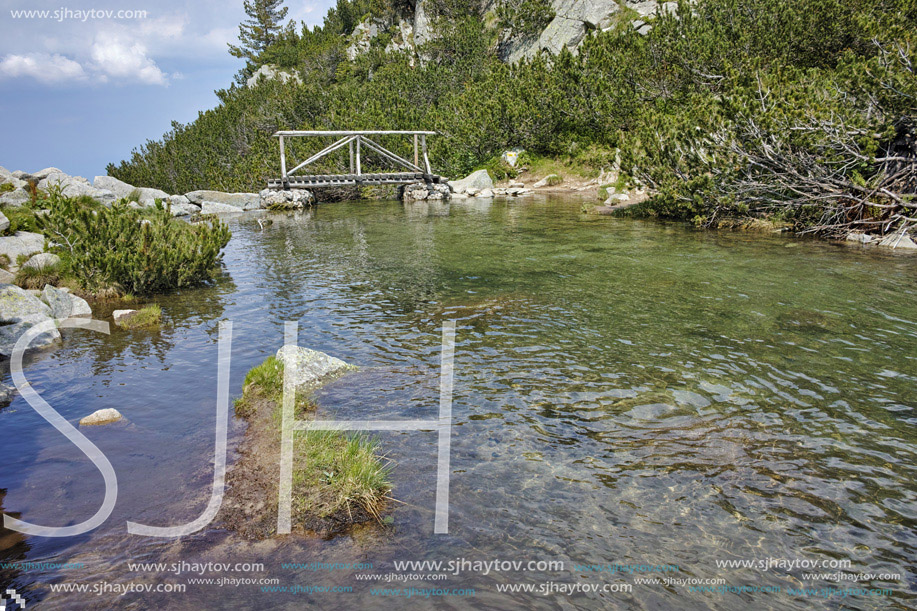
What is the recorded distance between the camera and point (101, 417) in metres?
7.09

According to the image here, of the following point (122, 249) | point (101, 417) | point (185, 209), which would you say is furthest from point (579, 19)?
point (101, 417)

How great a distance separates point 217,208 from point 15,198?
1591 cm

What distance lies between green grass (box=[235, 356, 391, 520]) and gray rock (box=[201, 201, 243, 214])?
32.9 metres

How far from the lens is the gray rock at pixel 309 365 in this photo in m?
8.00

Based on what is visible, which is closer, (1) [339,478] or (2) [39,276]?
(1) [339,478]

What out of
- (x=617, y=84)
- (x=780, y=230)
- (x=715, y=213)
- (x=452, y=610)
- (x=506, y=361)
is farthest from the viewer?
(x=617, y=84)

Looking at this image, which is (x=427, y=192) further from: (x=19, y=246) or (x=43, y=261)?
(x=43, y=261)

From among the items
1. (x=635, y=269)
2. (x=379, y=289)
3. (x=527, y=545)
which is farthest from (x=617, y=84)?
(x=527, y=545)

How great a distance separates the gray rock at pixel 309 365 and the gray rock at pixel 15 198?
17.5 meters

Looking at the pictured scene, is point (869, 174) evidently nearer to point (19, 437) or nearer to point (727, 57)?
point (727, 57)

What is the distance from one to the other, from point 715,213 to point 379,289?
46.3 ft

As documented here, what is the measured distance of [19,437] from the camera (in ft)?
22.1

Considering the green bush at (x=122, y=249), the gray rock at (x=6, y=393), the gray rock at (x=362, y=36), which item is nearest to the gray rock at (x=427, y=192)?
the green bush at (x=122, y=249)

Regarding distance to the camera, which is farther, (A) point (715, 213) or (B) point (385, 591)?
(A) point (715, 213)
